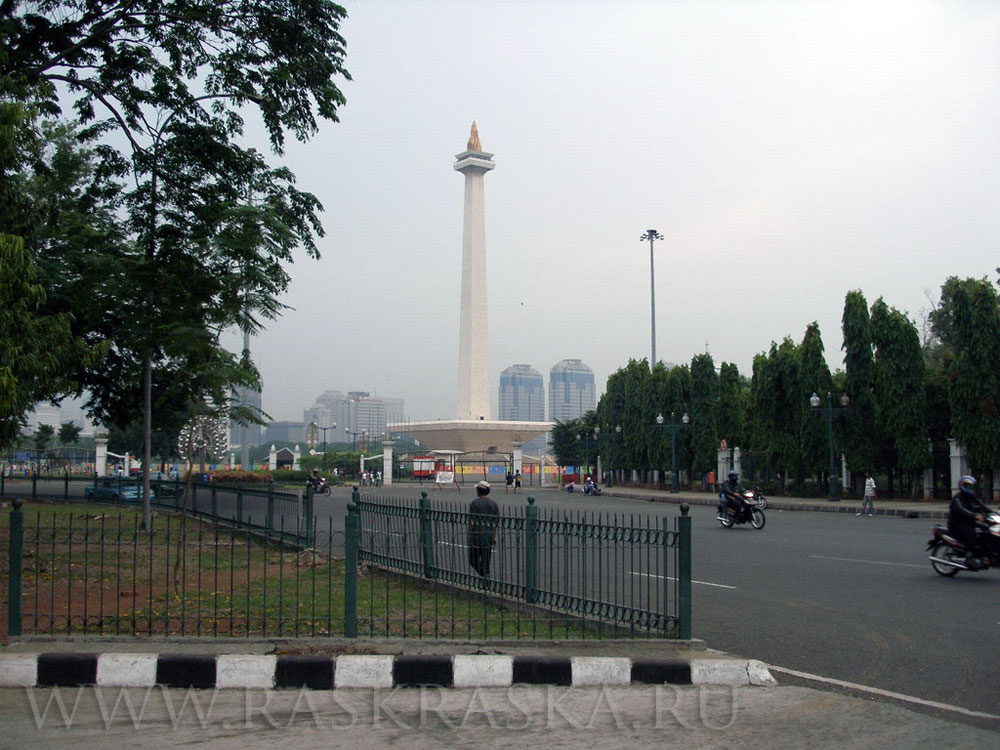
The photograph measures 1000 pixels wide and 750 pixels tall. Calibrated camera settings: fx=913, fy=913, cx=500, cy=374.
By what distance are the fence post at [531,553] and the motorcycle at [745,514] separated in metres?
14.1

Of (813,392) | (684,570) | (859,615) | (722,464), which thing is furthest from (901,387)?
(684,570)

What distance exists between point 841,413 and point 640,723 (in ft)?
109

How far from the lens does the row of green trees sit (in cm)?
3102

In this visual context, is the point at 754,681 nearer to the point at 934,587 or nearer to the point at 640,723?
the point at 640,723

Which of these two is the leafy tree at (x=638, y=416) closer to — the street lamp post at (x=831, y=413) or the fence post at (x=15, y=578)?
the street lamp post at (x=831, y=413)

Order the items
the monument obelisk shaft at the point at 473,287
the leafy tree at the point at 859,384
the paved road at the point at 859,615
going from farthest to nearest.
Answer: the monument obelisk shaft at the point at 473,287 → the leafy tree at the point at 859,384 → the paved road at the point at 859,615

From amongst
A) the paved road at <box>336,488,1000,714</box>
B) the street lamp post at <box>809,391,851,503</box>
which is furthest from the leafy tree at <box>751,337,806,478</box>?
the paved road at <box>336,488,1000,714</box>

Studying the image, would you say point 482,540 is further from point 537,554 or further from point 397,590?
point 397,590

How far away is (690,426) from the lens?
4888 centimetres

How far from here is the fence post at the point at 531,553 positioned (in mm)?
8344

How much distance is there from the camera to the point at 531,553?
855cm

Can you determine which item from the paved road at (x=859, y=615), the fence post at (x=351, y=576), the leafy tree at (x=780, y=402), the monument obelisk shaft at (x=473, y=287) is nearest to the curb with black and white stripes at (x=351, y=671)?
the fence post at (x=351, y=576)

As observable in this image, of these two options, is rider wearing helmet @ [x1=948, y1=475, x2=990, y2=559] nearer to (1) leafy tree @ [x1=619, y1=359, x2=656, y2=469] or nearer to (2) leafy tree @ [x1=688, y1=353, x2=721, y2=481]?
(2) leafy tree @ [x1=688, y1=353, x2=721, y2=481]

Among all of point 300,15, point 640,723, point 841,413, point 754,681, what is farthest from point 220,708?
point 841,413
